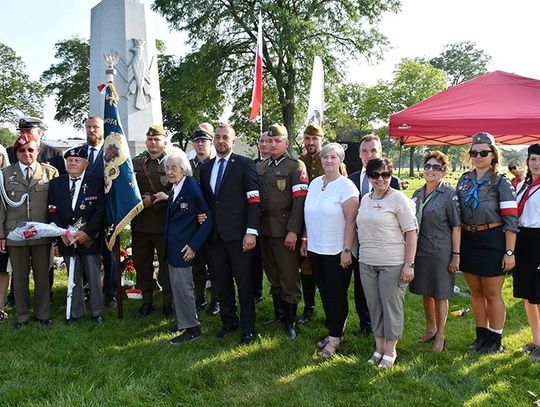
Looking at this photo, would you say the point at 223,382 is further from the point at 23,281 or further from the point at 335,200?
the point at 23,281

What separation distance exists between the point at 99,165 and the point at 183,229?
1609 millimetres

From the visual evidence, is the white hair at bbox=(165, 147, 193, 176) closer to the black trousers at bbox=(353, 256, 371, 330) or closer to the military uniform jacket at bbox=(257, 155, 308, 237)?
the military uniform jacket at bbox=(257, 155, 308, 237)

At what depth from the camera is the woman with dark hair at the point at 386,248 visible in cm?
342

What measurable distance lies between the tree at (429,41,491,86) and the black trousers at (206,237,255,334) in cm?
5420

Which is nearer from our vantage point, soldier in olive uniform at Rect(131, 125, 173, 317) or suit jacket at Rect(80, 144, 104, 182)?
soldier in olive uniform at Rect(131, 125, 173, 317)

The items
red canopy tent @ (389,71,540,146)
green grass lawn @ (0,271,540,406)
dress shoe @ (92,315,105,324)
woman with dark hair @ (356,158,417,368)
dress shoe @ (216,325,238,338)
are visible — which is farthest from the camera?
red canopy tent @ (389,71,540,146)

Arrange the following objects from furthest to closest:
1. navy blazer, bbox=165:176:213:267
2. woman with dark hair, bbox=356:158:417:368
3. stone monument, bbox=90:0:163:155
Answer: stone monument, bbox=90:0:163:155, navy blazer, bbox=165:176:213:267, woman with dark hair, bbox=356:158:417:368

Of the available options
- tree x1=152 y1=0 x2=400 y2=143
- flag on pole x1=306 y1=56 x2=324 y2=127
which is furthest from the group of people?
tree x1=152 y1=0 x2=400 y2=143

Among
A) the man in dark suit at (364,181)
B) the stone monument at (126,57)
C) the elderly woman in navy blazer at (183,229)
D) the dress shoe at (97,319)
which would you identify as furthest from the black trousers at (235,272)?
the stone monument at (126,57)

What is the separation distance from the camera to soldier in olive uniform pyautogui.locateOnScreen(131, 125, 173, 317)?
480 cm

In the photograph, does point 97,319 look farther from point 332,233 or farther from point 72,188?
point 332,233

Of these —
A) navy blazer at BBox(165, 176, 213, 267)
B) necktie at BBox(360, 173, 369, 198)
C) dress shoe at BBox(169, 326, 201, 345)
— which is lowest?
dress shoe at BBox(169, 326, 201, 345)

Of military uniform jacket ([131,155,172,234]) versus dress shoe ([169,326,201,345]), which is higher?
military uniform jacket ([131,155,172,234])

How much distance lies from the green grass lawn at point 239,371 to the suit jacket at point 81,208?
0.92 meters
